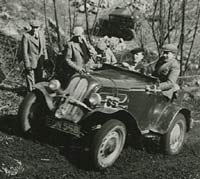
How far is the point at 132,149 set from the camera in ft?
27.3

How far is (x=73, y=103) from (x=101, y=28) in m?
8.81

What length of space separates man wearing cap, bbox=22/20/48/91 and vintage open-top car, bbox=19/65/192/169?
2127mm

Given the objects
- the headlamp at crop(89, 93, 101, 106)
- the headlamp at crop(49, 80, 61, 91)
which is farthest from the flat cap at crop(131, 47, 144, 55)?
the headlamp at crop(89, 93, 101, 106)

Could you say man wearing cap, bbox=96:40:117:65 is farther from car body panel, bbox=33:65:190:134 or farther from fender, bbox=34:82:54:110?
fender, bbox=34:82:54:110

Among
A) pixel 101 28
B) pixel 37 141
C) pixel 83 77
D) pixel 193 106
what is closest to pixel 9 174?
pixel 37 141

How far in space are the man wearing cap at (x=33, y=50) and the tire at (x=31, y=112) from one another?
229 cm

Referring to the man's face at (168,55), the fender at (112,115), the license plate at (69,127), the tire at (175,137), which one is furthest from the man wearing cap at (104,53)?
the license plate at (69,127)

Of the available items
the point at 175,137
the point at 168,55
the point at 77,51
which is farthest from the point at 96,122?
the point at 77,51

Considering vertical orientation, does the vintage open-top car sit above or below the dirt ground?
above

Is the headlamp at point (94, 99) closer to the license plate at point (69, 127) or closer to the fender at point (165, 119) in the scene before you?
the license plate at point (69, 127)

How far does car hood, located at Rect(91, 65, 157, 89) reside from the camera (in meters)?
7.52

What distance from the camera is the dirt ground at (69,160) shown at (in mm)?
6824

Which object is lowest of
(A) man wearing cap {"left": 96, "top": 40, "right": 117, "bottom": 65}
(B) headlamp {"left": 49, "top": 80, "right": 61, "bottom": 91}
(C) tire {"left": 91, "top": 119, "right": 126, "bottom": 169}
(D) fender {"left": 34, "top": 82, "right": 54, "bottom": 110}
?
(C) tire {"left": 91, "top": 119, "right": 126, "bottom": 169}

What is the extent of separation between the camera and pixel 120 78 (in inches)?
308
